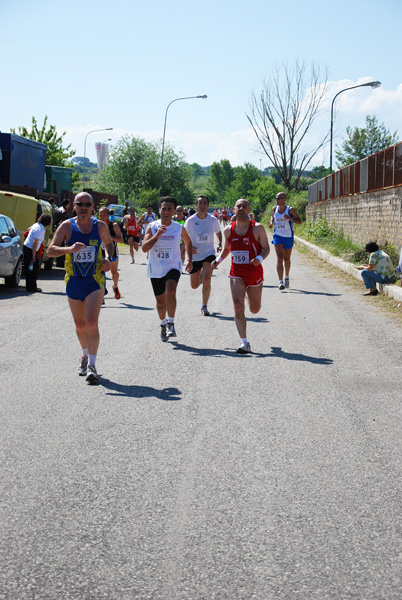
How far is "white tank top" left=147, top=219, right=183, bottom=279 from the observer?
9984 mm

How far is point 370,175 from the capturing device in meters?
22.2

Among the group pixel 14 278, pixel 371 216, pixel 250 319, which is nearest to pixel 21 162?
pixel 14 278

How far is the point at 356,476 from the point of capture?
15.6 ft

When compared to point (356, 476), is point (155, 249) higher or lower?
higher

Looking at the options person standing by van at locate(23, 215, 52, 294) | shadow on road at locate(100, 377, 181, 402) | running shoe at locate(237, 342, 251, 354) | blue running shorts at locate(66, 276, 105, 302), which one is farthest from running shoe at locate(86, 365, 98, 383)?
person standing by van at locate(23, 215, 52, 294)

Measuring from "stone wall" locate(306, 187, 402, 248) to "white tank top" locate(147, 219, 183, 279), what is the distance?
9148 millimetres

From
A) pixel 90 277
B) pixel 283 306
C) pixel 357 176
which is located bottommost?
pixel 283 306

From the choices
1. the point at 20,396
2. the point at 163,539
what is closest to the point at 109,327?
the point at 20,396

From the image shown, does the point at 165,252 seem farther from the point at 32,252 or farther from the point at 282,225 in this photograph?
the point at 32,252

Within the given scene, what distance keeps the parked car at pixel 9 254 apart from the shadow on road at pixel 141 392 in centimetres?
947

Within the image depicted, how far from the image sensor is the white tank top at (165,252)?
9984mm

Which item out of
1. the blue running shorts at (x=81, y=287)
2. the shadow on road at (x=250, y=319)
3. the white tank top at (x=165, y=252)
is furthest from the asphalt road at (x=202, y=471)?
the shadow on road at (x=250, y=319)

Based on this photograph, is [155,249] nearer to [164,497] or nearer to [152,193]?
[164,497]

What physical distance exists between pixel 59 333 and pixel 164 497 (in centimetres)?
652
